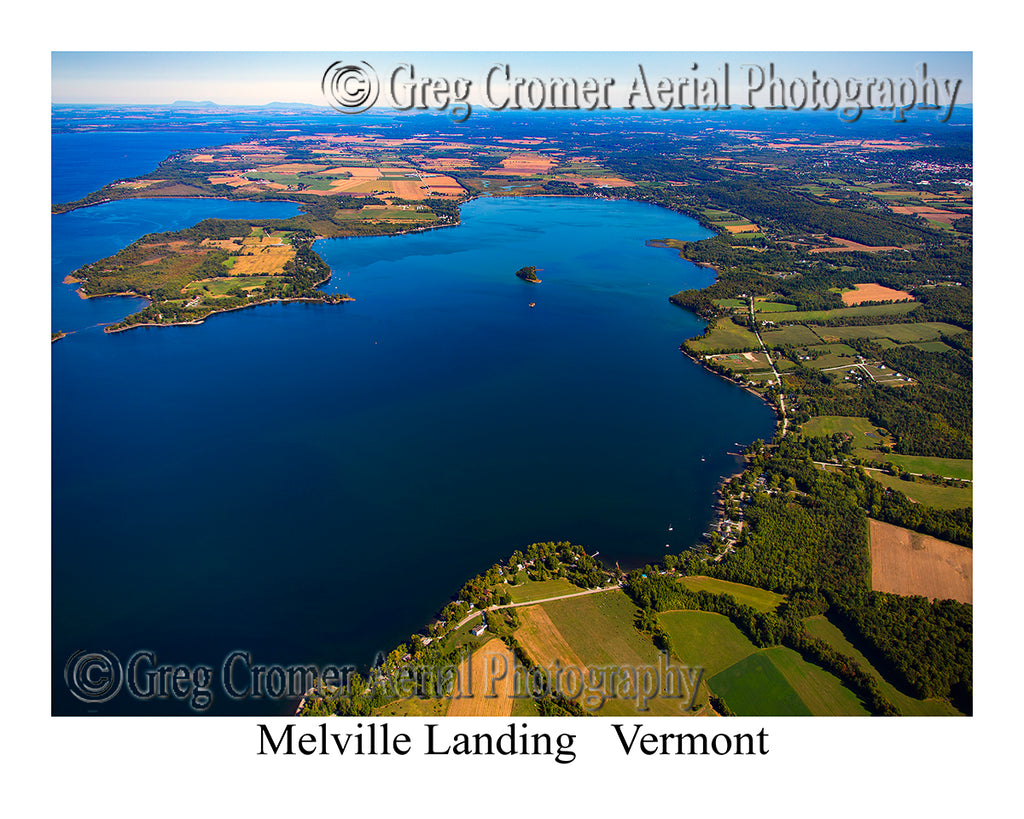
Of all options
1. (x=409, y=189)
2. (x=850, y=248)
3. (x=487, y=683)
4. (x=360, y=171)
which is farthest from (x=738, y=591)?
(x=360, y=171)

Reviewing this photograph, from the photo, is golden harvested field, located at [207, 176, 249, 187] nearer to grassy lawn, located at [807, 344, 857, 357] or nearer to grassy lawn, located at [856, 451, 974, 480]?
grassy lawn, located at [807, 344, 857, 357]

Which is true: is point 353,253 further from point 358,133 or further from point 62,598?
point 358,133

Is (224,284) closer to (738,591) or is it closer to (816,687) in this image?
(738,591)

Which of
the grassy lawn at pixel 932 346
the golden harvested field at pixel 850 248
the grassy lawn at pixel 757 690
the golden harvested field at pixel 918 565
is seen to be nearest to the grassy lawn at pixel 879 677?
the grassy lawn at pixel 757 690

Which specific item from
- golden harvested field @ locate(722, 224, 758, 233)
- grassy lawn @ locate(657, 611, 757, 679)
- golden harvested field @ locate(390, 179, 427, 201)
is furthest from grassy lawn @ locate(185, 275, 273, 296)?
golden harvested field @ locate(722, 224, 758, 233)

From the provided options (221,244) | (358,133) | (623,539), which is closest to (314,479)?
(623,539)
